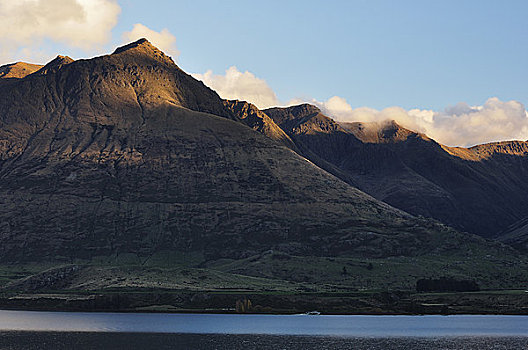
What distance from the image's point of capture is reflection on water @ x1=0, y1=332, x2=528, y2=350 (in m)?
152

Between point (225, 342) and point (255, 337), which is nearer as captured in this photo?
point (225, 342)

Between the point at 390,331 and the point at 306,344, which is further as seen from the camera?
the point at 390,331

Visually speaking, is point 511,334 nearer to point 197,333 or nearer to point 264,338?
point 264,338

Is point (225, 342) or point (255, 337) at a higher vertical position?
point (255, 337)

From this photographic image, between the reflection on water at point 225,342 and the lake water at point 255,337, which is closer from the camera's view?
the reflection on water at point 225,342

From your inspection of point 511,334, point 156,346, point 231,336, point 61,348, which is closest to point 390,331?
point 511,334

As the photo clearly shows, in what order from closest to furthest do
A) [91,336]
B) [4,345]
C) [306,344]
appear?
[4,345]
[306,344]
[91,336]

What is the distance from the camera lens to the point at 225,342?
164 metres

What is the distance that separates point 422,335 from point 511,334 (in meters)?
22.8

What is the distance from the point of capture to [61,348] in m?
147

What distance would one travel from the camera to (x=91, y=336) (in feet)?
568

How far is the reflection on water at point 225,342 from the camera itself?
152125 mm

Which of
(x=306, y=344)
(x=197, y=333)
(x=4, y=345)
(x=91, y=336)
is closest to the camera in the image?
(x=4, y=345)

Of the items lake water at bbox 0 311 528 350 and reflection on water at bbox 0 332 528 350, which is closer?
reflection on water at bbox 0 332 528 350
